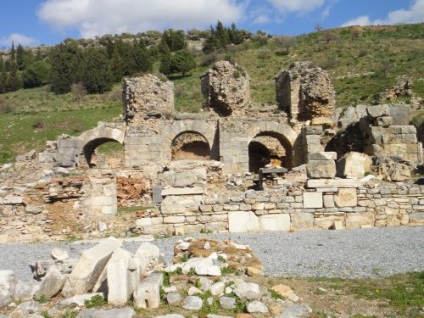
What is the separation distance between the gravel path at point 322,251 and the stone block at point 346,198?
68 centimetres

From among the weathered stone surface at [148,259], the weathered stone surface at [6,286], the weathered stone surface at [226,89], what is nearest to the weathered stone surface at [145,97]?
the weathered stone surface at [226,89]

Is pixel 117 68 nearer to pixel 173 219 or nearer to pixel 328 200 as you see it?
pixel 173 219

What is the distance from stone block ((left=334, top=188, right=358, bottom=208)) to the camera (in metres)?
9.84

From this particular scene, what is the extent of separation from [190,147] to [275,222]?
49.8 feet

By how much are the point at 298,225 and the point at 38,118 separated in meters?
30.9

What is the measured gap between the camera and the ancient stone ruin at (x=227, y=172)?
9.77 metres

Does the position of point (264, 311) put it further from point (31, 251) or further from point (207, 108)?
point (207, 108)

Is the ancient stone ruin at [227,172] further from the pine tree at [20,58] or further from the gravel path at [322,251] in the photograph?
the pine tree at [20,58]

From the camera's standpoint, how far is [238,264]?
5.71m

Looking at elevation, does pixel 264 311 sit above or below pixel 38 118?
below

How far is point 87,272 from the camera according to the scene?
17.3ft

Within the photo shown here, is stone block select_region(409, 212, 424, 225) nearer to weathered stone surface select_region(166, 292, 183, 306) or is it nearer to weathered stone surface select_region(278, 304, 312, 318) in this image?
weathered stone surface select_region(278, 304, 312, 318)

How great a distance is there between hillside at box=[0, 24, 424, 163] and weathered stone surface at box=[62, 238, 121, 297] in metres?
21.4

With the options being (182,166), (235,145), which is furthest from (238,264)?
(235,145)
